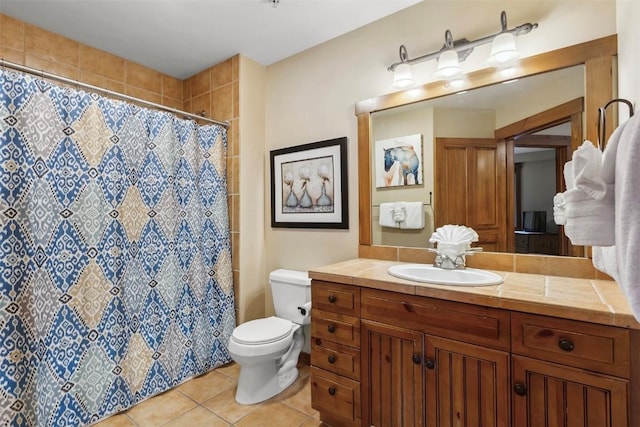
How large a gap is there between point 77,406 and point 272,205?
1.71 m

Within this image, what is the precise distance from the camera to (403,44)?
1.92 metres

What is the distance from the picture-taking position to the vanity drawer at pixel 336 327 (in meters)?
1.53

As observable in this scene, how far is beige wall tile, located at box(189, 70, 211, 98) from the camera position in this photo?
2.70m

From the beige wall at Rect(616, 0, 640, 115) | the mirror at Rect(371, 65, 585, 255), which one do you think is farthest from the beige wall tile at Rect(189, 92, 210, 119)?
the beige wall at Rect(616, 0, 640, 115)

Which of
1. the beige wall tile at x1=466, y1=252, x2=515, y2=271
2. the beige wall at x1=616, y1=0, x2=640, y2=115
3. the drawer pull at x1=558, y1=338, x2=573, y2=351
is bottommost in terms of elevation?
the drawer pull at x1=558, y1=338, x2=573, y2=351

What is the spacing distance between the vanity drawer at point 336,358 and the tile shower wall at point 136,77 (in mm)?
1052

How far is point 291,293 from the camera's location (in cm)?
221

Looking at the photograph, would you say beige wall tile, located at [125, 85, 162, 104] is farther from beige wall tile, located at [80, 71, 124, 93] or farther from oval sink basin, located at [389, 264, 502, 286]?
oval sink basin, located at [389, 264, 502, 286]


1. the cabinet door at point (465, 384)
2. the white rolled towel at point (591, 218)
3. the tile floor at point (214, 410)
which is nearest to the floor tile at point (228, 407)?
the tile floor at point (214, 410)

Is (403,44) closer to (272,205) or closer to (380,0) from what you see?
(380,0)

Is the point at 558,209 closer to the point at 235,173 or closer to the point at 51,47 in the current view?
the point at 235,173

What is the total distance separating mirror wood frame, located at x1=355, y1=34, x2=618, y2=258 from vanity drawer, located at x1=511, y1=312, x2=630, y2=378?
2.80 feet

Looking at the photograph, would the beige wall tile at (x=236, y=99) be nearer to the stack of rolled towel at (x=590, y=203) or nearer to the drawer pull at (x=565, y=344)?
the stack of rolled towel at (x=590, y=203)

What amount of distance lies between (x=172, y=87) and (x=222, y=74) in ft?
2.04
